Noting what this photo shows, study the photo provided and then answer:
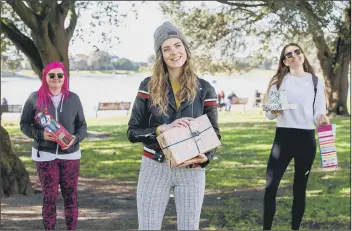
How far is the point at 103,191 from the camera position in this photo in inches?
348

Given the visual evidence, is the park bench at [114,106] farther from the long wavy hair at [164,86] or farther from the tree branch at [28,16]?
the long wavy hair at [164,86]

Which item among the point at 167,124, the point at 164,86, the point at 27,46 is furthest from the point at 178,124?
the point at 27,46

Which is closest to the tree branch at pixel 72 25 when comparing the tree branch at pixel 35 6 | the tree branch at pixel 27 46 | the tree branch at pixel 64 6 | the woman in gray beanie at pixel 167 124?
the tree branch at pixel 35 6

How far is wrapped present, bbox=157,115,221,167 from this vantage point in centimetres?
331

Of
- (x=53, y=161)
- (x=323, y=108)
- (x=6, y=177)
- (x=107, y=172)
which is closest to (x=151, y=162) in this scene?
(x=53, y=161)

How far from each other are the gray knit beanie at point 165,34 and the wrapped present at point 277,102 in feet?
4.08

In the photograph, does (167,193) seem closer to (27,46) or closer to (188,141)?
(188,141)

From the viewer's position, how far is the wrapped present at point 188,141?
3.31 metres

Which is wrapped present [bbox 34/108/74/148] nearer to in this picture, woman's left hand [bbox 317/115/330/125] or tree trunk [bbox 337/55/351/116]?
woman's left hand [bbox 317/115/330/125]

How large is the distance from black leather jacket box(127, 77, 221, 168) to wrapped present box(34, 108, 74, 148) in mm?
1104

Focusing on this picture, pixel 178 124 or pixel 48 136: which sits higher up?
pixel 178 124

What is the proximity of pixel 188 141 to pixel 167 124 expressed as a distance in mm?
140

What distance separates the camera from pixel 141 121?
3.42 m

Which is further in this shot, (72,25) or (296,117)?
(72,25)
